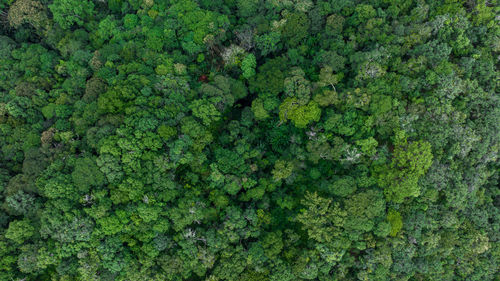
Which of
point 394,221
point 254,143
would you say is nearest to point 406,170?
point 394,221

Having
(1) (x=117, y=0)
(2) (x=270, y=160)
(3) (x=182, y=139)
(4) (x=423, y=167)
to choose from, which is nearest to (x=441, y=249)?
(4) (x=423, y=167)

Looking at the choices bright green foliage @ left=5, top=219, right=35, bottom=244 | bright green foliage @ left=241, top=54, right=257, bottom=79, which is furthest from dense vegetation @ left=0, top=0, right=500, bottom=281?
bright green foliage @ left=241, top=54, right=257, bottom=79

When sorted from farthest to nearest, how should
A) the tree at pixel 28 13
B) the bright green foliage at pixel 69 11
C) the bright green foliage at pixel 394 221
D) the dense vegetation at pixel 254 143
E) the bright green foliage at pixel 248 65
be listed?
the bright green foliage at pixel 69 11 → the tree at pixel 28 13 → the bright green foliage at pixel 248 65 → the bright green foliage at pixel 394 221 → the dense vegetation at pixel 254 143

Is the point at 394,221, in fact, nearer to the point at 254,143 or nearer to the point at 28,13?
the point at 254,143

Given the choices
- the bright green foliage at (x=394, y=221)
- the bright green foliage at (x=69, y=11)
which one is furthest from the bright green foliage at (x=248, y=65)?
the bright green foliage at (x=394, y=221)

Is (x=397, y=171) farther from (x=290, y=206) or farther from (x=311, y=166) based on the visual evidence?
(x=290, y=206)

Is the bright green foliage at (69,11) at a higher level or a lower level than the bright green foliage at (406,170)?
higher

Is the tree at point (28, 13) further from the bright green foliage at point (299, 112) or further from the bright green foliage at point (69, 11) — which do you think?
the bright green foliage at point (299, 112)

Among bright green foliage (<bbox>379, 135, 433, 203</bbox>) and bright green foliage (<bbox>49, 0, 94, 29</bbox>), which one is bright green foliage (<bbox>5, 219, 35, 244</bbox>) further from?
bright green foliage (<bbox>379, 135, 433, 203</bbox>)

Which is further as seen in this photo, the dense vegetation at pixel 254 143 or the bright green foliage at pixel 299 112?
the bright green foliage at pixel 299 112
